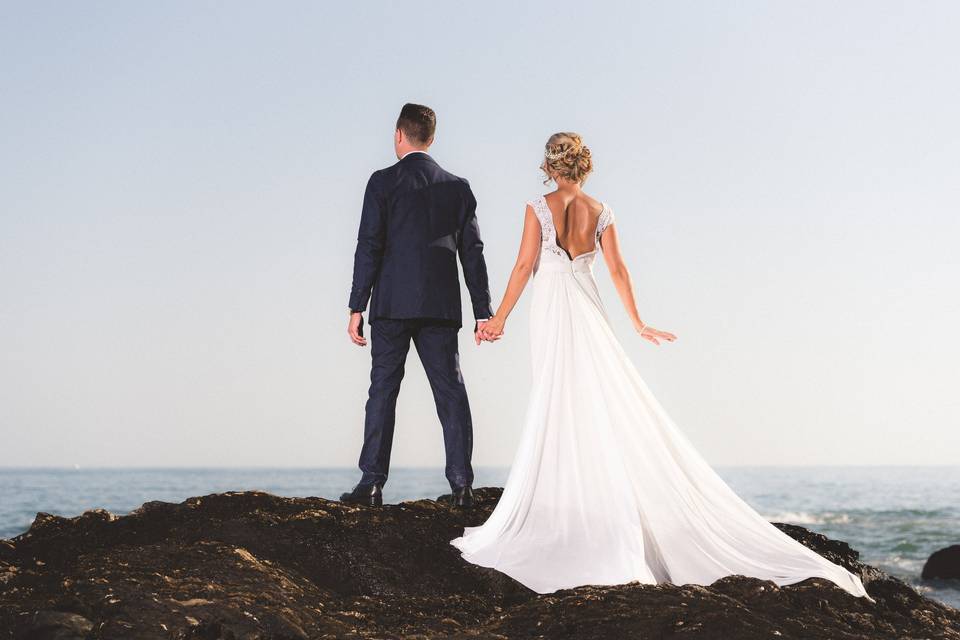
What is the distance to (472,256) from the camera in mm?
7305

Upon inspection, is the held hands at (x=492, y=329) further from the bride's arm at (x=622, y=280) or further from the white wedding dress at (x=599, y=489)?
the bride's arm at (x=622, y=280)

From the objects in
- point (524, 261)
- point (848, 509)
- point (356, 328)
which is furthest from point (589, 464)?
point (848, 509)

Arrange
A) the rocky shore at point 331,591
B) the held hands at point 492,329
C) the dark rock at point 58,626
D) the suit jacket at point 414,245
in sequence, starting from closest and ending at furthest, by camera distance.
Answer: the dark rock at point 58,626
the rocky shore at point 331,591
the held hands at point 492,329
the suit jacket at point 414,245

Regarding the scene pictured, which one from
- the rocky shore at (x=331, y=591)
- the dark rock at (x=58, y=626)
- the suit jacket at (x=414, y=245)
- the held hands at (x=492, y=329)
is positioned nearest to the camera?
the dark rock at (x=58, y=626)

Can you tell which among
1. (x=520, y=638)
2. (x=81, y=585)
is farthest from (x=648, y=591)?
(x=81, y=585)


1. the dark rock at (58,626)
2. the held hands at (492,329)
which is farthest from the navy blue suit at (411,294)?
the dark rock at (58,626)

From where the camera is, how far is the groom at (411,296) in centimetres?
707

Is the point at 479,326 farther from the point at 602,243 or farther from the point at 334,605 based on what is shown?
the point at 334,605

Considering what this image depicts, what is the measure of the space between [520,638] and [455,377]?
2684 mm

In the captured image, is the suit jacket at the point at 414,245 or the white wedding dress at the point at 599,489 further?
the suit jacket at the point at 414,245

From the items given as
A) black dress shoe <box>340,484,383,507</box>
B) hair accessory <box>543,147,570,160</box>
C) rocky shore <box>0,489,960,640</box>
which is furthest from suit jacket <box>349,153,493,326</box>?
rocky shore <box>0,489,960,640</box>

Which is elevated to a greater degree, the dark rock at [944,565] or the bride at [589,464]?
the bride at [589,464]

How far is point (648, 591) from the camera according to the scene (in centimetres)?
529

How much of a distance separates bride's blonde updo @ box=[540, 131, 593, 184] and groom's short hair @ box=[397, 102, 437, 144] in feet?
3.91
